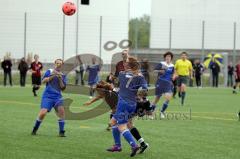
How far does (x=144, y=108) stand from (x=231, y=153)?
2.10 m

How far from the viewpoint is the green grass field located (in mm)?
12586

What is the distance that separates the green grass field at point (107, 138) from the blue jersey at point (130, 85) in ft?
3.70

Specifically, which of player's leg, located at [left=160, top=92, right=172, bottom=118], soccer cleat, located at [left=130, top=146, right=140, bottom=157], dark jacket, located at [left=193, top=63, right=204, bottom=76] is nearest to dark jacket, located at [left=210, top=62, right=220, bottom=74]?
dark jacket, located at [left=193, top=63, right=204, bottom=76]

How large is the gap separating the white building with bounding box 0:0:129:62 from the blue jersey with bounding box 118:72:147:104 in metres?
34.8

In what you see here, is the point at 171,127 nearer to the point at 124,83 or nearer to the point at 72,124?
the point at 72,124

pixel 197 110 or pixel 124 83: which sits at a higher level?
pixel 124 83

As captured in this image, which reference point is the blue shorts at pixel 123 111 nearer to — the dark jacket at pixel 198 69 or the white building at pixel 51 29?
the dark jacket at pixel 198 69

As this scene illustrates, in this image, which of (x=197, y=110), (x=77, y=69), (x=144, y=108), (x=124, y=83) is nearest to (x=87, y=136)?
(x=144, y=108)

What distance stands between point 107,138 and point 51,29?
110 ft

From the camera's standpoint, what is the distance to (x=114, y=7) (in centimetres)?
5619

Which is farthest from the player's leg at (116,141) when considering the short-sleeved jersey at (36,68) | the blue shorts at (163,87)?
the short-sleeved jersey at (36,68)

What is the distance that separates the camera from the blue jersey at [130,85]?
12641 mm

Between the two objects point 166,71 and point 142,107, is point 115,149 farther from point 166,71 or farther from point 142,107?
point 166,71

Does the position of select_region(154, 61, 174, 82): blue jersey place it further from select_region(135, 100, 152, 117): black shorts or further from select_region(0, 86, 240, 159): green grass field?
select_region(135, 100, 152, 117): black shorts
